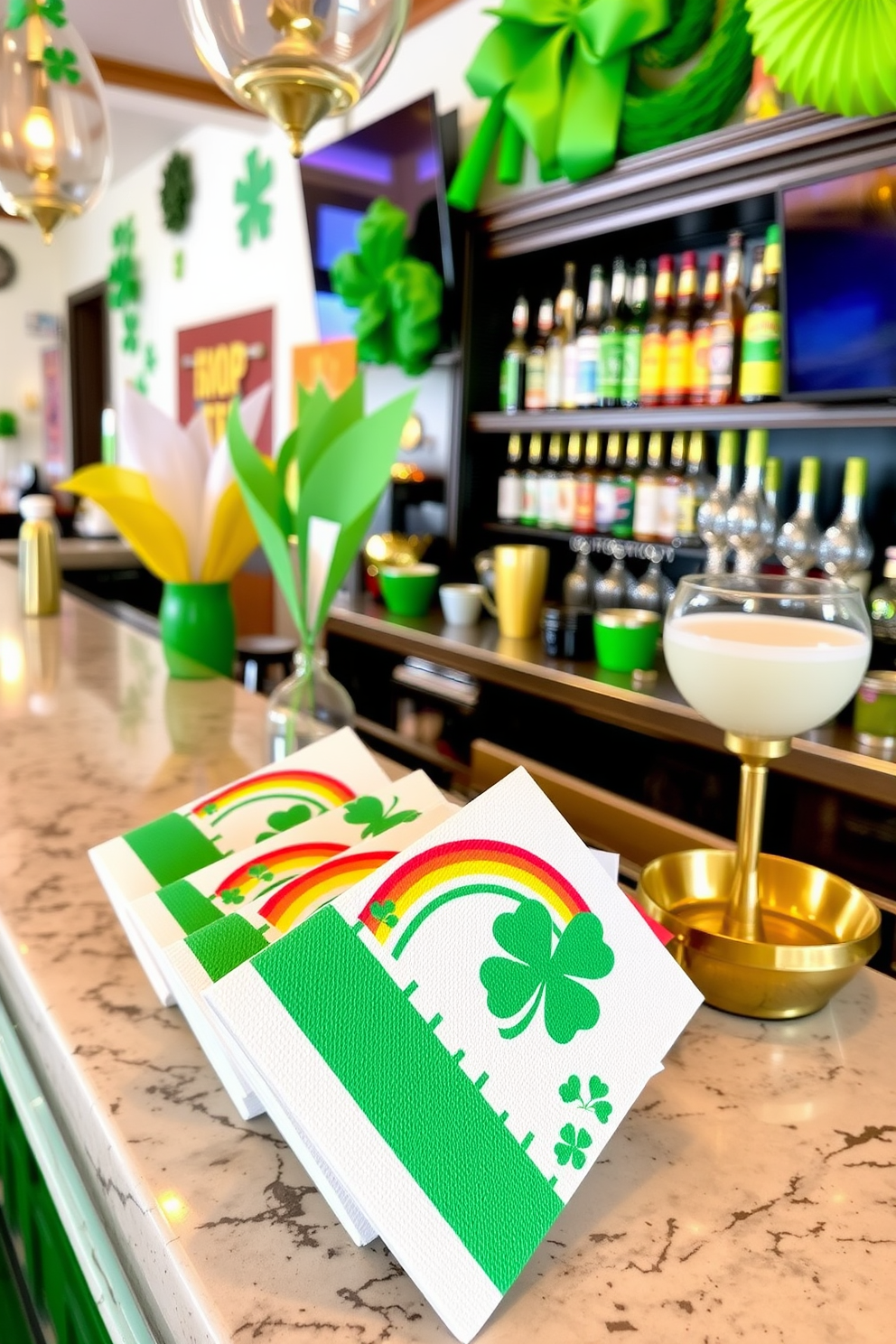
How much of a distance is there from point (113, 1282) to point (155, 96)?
4781 millimetres

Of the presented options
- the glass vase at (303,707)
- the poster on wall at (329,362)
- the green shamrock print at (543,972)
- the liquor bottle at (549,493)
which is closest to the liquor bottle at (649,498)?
the liquor bottle at (549,493)

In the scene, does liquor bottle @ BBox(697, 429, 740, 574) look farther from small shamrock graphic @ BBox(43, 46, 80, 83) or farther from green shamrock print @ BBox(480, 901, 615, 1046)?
green shamrock print @ BBox(480, 901, 615, 1046)

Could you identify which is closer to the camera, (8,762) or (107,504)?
(8,762)

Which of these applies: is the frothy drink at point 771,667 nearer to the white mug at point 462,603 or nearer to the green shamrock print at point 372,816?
the green shamrock print at point 372,816

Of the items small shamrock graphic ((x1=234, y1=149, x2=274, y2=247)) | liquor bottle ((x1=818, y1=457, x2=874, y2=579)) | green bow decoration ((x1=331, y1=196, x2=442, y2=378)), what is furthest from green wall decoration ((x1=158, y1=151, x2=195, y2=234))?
liquor bottle ((x1=818, y1=457, x2=874, y2=579))

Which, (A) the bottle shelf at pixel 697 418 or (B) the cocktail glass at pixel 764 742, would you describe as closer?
(B) the cocktail glass at pixel 764 742

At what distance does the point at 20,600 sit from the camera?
260 centimetres

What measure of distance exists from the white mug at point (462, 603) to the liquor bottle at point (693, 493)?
732 millimetres

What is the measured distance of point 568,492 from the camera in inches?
122

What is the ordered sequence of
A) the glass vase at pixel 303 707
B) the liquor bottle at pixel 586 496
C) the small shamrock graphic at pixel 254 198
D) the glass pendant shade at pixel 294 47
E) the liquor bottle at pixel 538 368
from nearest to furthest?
1. the glass pendant shade at pixel 294 47
2. the glass vase at pixel 303 707
3. the liquor bottle at pixel 586 496
4. the liquor bottle at pixel 538 368
5. the small shamrock graphic at pixel 254 198

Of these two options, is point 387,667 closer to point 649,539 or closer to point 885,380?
point 649,539

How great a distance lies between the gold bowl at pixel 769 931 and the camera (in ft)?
2.41

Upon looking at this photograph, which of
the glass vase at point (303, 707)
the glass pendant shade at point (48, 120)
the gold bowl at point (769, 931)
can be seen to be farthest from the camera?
the glass pendant shade at point (48, 120)

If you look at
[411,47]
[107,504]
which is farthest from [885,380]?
[411,47]
